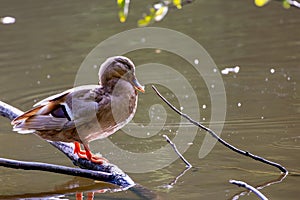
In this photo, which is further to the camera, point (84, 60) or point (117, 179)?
point (84, 60)

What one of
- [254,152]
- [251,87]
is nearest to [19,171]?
[254,152]

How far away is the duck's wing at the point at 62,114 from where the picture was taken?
423 centimetres

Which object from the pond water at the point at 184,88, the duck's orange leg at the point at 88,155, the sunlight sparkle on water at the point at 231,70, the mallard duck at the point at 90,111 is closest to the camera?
the mallard duck at the point at 90,111

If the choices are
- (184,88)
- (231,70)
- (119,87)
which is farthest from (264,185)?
(231,70)

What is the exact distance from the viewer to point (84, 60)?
8719 mm

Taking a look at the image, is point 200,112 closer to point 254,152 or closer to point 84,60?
point 254,152

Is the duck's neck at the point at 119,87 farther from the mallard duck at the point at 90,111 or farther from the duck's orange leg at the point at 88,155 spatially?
the duck's orange leg at the point at 88,155

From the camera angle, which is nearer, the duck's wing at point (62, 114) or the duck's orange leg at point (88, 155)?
the duck's wing at point (62, 114)

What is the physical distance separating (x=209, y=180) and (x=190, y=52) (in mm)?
4276

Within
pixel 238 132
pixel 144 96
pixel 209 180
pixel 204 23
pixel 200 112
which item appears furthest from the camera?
pixel 204 23

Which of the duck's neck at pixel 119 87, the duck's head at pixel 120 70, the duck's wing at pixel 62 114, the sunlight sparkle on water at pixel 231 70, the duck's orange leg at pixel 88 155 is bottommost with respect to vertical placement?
the sunlight sparkle on water at pixel 231 70

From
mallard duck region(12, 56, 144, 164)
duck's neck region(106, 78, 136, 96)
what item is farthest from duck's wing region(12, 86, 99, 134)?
duck's neck region(106, 78, 136, 96)

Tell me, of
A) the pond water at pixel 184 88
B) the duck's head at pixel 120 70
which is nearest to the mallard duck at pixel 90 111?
the duck's head at pixel 120 70

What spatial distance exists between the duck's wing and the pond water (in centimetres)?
56
